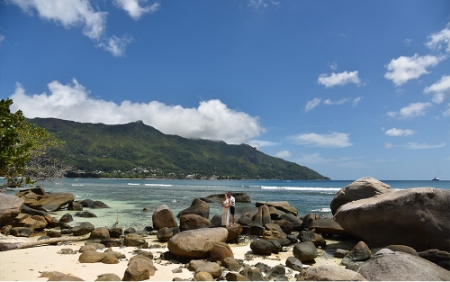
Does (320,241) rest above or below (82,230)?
above

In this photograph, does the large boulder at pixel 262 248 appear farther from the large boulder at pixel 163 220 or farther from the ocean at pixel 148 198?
the ocean at pixel 148 198

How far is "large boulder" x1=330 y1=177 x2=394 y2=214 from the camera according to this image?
591 inches

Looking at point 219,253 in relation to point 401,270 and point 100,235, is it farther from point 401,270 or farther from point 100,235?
point 100,235

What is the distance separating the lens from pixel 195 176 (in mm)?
152625

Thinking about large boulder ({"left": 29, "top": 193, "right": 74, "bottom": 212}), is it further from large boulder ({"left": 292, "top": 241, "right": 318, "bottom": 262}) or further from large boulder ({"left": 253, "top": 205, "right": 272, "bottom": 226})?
large boulder ({"left": 292, "top": 241, "right": 318, "bottom": 262})

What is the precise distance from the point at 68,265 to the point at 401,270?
8518 millimetres

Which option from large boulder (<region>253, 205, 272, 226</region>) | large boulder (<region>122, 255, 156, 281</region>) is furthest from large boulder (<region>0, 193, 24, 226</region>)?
large boulder (<region>253, 205, 272, 226</region>)

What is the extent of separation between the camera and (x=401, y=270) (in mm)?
6863

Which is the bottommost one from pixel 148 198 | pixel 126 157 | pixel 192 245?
pixel 148 198

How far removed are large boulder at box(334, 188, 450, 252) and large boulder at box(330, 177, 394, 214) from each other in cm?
232

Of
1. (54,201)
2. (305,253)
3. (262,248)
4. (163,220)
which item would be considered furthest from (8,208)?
(305,253)

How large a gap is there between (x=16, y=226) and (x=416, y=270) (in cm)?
1698

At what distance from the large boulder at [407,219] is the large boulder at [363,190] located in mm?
2325

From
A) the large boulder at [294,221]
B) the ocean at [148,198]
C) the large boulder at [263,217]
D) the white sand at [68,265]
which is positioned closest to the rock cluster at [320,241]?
the large boulder at [294,221]
